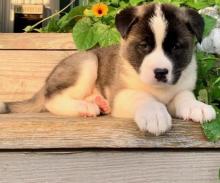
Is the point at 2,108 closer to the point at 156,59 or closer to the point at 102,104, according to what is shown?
the point at 102,104

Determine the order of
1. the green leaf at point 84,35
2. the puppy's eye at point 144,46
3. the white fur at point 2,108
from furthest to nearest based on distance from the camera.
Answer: the green leaf at point 84,35
the white fur at point 2,108
the puppy's eye at point 144,46

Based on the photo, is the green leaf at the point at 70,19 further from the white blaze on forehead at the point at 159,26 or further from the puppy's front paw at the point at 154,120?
the puppy's front paw at the point at 154,120

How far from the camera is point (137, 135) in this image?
2.10 m

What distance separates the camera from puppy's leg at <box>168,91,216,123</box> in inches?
88.4

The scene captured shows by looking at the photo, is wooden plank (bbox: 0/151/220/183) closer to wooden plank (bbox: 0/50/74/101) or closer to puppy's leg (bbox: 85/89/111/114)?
puppy's leg (bbox: 85/89/111/114)

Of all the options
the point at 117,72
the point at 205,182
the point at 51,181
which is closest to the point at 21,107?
the point at 117,72

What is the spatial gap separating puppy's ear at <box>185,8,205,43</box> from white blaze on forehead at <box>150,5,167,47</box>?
6.2 inches

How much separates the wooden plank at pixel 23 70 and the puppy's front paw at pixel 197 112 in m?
1.29

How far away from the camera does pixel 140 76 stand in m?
2.59

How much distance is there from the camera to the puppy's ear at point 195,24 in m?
2.66

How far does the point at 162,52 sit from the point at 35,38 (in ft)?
4.16

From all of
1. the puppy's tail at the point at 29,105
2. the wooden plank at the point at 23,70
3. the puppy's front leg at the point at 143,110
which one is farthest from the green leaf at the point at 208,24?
the puppy's tail at the point at 29,105

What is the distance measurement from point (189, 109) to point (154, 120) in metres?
0.29

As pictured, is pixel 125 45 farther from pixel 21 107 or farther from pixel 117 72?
pixel 21 107
